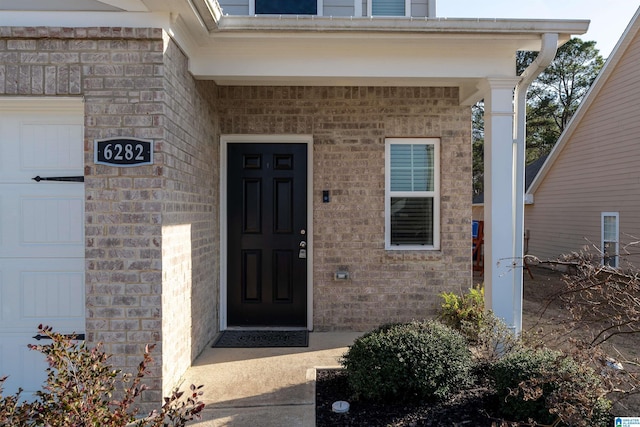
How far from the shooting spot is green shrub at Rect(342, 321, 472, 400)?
121 inches

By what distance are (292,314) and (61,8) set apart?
380 centimetres

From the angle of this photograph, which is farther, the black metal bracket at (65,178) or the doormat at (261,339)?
the doormat at (261,339)

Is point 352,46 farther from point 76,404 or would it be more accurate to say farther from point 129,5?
point 76,404

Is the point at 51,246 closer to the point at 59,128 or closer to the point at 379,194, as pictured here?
the point at 59,128

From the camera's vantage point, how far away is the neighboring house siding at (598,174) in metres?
9.23

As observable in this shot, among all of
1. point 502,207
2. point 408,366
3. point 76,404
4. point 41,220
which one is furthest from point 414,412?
point 41,220

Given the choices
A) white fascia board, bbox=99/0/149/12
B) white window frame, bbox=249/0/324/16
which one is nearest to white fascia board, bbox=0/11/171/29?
white fascia board, bbox=99/0/149/12

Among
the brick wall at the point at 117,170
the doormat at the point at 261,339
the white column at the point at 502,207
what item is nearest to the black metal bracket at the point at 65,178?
the brick wall at the point at 117,170

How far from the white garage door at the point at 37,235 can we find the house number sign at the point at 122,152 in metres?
0.31

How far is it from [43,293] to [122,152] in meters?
1.33

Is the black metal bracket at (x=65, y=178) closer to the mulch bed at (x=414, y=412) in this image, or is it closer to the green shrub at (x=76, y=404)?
the green shrub at (x=76, y=404)

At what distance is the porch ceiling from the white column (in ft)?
0.85

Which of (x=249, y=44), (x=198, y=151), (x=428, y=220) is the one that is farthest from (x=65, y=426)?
(x=428, y=220)

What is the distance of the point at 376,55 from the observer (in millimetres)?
3920
